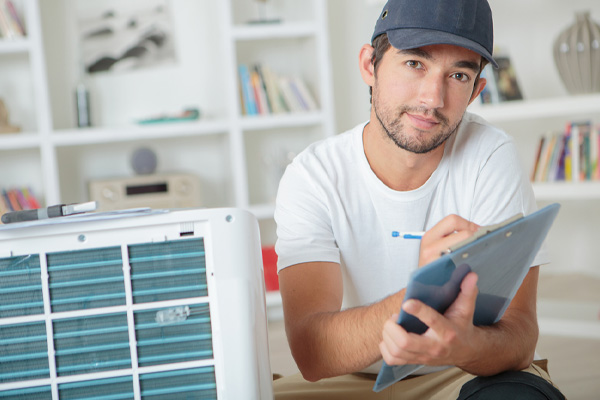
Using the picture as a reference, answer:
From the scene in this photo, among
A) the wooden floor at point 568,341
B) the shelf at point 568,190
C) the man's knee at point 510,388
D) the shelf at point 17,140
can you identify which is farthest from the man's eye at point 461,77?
the shelf at point 17,140

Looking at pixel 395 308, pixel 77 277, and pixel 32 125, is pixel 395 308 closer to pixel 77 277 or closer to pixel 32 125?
pixel 77 277

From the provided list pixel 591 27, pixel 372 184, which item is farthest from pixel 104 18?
pixel 372 184

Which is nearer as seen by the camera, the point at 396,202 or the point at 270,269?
the point at 396,202

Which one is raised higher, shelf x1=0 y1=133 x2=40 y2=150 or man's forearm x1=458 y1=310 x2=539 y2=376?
shelf x1=0 y1=133 x2=40 y2=150

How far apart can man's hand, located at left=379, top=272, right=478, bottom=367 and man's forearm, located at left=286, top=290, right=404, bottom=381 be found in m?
0.12

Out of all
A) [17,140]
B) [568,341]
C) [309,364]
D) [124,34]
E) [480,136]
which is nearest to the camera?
[309,364]

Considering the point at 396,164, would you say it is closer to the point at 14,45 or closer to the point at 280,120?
the point at 280,120

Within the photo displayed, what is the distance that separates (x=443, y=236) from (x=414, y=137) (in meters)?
0.39

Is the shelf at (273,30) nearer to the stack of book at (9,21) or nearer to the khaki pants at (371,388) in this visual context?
the stack of book at (9,21)

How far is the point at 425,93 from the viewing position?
4.19 ft

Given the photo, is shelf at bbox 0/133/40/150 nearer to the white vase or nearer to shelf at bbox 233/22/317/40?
shelf at bbox 233/22/317/40

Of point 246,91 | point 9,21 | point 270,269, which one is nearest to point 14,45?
point 9,21

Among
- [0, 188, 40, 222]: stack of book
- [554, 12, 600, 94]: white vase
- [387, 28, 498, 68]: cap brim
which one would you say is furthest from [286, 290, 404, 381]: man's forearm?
[0, 188, 40, 222]: stack of book

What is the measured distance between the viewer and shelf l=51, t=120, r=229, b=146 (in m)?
3.18
